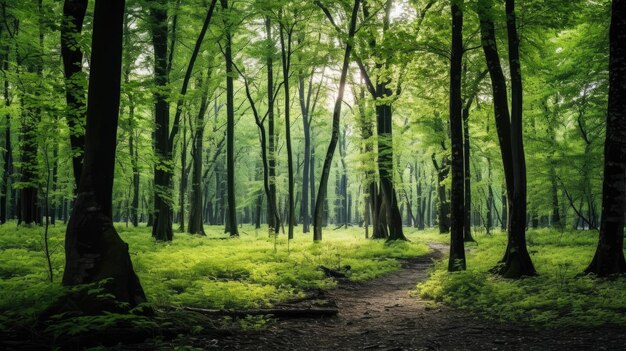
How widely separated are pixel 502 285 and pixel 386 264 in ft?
18.2

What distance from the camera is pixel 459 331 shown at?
20.9ft

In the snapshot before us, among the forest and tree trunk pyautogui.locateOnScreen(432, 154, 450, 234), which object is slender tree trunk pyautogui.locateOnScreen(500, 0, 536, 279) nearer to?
the forest

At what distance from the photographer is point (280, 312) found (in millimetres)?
7184

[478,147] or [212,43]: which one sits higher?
[212,43]

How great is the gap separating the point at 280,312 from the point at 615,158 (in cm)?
744

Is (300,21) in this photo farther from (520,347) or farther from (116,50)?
(520,347)

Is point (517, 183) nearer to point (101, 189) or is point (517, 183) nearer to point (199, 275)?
point (199, 275)

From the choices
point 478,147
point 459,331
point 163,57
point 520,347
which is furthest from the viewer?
point 478,147

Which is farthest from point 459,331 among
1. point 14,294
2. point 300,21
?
point 300,21

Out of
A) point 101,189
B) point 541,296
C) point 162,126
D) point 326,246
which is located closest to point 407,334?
point 541,296

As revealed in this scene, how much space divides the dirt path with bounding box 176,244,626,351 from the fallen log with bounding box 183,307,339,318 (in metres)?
0.18

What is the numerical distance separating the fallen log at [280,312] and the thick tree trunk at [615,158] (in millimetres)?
5911

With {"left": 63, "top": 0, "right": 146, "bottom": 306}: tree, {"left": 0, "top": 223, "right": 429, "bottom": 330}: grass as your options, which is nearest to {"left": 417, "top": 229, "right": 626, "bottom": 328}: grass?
{"left": 0, "top": 223, "right": 429, "bottom": 330}: grass

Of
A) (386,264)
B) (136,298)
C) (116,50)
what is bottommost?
(386,264)
